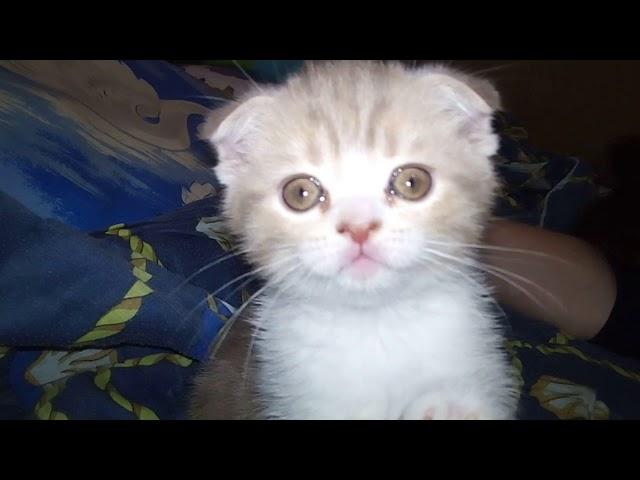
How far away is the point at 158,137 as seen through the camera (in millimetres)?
1674

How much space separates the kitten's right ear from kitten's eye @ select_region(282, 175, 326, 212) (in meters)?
0.13

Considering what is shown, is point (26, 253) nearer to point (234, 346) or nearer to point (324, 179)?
point (234, 346)

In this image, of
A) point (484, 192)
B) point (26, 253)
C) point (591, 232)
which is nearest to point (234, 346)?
point (26, 253)

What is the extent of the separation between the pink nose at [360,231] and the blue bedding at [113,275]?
0.31 meters

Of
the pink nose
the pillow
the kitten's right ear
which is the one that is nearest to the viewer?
the pink nose

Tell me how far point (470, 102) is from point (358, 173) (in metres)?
0.21

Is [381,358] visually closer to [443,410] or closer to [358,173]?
[443,410]

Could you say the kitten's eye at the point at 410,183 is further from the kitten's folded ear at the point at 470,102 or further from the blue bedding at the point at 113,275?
the blue bedding at the point at 113,275

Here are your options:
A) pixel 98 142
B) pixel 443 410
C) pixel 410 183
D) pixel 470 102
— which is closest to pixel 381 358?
pixel 443 410

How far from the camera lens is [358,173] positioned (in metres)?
0.86

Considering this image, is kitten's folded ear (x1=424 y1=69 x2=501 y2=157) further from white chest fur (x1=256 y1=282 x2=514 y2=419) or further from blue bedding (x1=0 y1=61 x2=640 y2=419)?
blue bedding (x1=0 y1=61 x2=640 y2=419)

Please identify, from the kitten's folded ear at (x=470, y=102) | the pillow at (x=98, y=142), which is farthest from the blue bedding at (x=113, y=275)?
the kitten's folded ear at (x=470, y=102)

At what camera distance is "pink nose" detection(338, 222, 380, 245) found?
2.63ft

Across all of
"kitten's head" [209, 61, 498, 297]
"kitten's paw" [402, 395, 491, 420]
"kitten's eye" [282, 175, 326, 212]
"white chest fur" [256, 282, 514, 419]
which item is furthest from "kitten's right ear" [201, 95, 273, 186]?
"kitten's paw" [402, 395, 491, 420]
